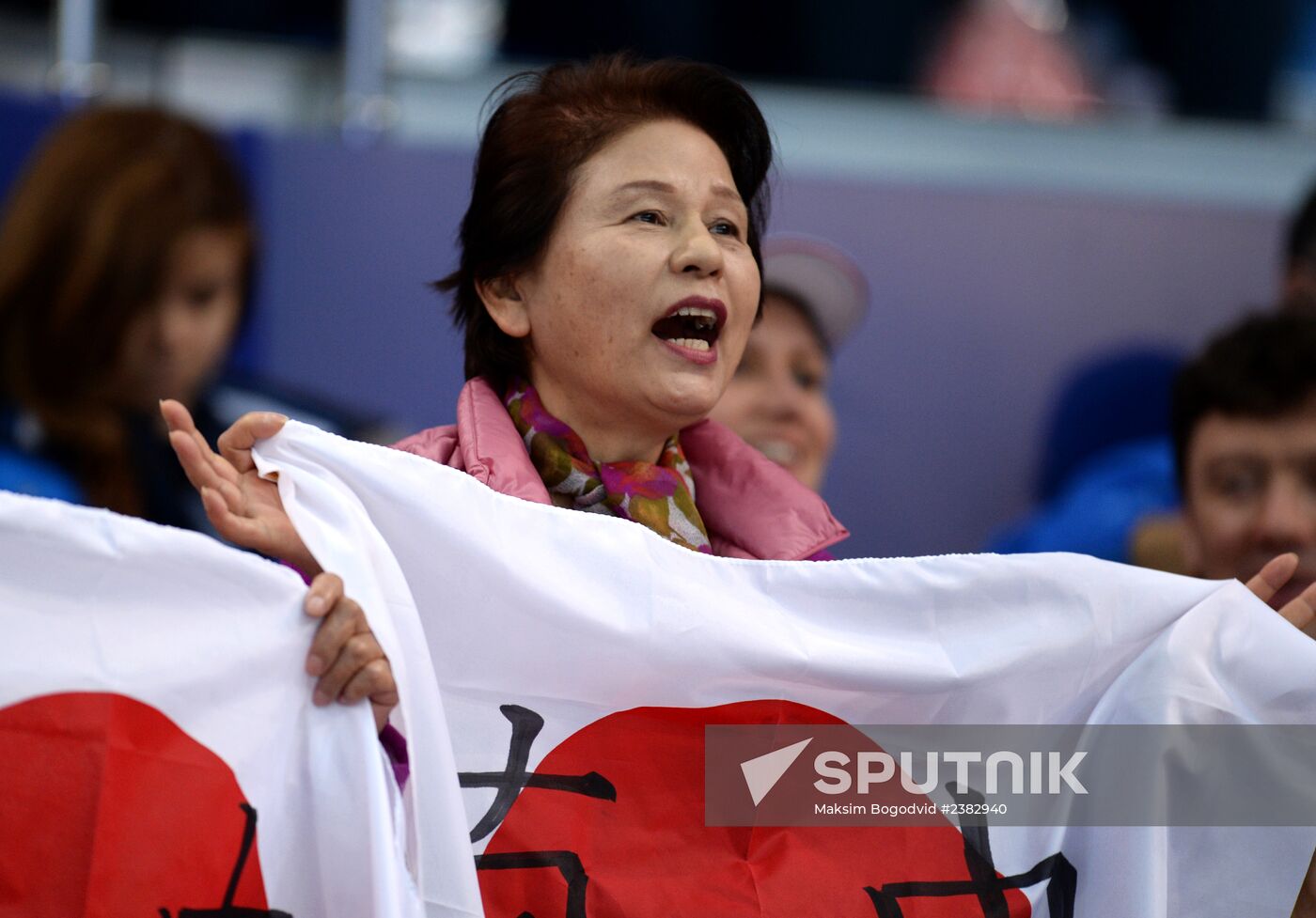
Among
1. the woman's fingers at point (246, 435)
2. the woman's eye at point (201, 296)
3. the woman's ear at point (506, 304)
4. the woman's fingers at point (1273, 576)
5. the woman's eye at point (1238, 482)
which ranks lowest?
the woman's eye at point (1238, 482)

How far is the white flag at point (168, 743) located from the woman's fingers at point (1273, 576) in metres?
0.83

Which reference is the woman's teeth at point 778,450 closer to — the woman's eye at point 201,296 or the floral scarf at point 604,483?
the floral scarf at point 604,483

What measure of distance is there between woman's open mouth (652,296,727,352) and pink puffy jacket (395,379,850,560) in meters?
0.16

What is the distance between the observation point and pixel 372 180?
3.03 metres

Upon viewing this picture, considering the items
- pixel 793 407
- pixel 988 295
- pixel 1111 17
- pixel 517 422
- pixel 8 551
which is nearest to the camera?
pixel 8 551

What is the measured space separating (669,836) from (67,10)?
220 centimetres

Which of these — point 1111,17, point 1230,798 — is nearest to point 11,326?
point 1230,798

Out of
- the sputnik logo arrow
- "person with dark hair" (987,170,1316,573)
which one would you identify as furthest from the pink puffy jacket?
"person with dark hair" (987,170,1316,573)

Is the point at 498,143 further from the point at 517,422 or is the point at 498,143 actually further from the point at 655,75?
the point at 517,422

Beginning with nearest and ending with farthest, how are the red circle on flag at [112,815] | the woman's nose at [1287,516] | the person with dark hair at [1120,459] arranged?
the red circle on flag at [112,815]
the woman's nose at [1287,516]
the person with dark hair at [1120,459]

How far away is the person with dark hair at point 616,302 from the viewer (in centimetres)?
155

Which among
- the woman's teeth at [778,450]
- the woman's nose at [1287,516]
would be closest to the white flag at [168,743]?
the woman's teeth at [778,450]

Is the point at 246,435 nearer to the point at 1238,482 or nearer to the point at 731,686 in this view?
the point at 731,686

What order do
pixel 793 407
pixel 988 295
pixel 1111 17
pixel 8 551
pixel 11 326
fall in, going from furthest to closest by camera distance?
pixel 1111 17 → pixel 988 295 → pixel 11 326 → pixel 793 407 → pixel 8 551
